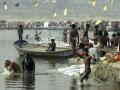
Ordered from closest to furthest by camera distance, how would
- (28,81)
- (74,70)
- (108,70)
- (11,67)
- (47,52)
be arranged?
(108,70) < (28,81) < (11,67) < (74,70) < (47,52)

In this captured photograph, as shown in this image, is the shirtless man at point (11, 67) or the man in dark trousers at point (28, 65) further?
the shirtless man at point (11, 67)

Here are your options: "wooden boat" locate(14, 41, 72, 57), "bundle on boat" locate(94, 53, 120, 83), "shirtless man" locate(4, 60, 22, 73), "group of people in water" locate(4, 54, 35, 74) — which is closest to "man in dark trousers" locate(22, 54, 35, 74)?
"group of people in water" locate(4, 54, 35, 74)

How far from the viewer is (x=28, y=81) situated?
91.8 ft

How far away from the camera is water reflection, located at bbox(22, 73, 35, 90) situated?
85.4 feet

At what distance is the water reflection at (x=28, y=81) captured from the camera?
85.4ft

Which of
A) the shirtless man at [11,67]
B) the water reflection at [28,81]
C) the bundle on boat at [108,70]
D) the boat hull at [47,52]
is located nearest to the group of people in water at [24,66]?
the shirtless man at [11,67]

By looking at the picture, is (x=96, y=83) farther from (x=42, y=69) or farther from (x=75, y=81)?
Answer: (x=42, y=69)

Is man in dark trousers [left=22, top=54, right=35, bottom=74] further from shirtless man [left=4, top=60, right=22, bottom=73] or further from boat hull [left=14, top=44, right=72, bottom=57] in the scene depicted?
boat hull [left=14, top=44, right=72, bottom=57]

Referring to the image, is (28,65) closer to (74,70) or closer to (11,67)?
(11,67)

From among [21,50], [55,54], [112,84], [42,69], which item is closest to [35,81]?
[112,84]

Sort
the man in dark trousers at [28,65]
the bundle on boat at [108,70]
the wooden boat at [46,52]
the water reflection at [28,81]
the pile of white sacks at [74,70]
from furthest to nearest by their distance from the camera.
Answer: the wooden boat at [46,52]
the pile of white sacks at [74,70]
the man in dark trousers at [28,65]
the bundle on boat at [108,70]
the water reflection at [28,81]

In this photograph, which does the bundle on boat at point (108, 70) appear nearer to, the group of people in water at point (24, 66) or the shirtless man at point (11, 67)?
the group of people in water at point (24, 66)

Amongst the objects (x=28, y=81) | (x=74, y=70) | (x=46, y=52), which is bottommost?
(x=28, y=81)

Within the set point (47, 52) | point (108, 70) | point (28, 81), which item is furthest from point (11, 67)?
point (47, 52)
